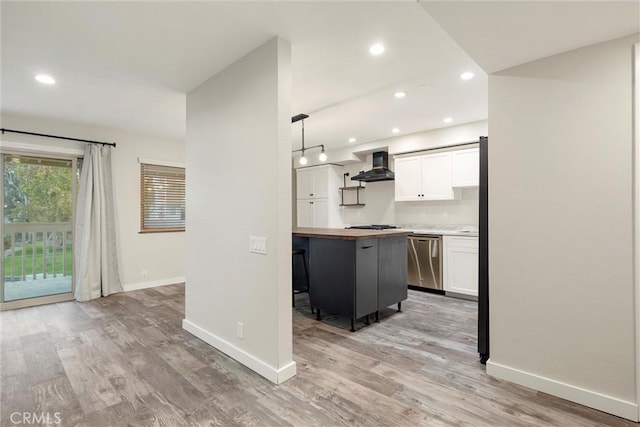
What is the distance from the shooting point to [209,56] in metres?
2.56

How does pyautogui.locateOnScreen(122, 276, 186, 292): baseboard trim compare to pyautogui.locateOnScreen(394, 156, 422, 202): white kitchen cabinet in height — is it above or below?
below

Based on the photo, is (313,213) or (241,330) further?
(313,213)

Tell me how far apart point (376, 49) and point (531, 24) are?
1037mm

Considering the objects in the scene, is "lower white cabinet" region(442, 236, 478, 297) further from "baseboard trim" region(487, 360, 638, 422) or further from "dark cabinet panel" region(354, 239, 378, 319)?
"baseboard trim" region(487, 360, 638, 422)

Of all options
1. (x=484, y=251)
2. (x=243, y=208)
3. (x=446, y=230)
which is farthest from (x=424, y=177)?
(x=243, y=208)

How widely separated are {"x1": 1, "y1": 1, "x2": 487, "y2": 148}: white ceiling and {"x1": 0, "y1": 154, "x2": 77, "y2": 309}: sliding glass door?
844 millimetres

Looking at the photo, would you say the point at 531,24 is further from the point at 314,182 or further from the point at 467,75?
the point at 314,182

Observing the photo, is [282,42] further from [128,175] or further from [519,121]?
[128,175]

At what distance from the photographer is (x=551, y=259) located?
6.95 ft

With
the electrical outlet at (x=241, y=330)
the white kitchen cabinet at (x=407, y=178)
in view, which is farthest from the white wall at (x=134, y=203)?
the white kitchen cabinet at (x=407, y=178)

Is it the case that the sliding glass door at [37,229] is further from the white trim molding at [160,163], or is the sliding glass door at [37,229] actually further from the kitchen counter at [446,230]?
the kitchen counter at [446,230]

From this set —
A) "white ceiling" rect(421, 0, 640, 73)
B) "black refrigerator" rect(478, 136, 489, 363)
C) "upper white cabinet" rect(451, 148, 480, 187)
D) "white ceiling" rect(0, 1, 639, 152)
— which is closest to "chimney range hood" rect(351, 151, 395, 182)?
"upper white cabinet" rect(451, 148, 480, 187)

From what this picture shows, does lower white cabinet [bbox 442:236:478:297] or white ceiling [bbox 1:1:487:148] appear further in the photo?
lower white cabinet [bbox 442:236:478:297]

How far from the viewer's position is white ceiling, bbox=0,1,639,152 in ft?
5.99
